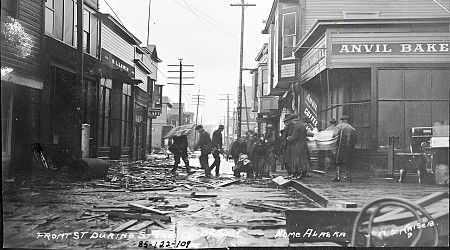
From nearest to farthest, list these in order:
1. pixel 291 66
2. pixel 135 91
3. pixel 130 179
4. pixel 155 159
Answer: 1. pixel 135 91
2. pixel 130 179
3. pixel 155 159
4. pixel 291 66

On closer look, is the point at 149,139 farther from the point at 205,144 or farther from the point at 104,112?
the point at 205,144

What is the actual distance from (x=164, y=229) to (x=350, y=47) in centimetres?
453

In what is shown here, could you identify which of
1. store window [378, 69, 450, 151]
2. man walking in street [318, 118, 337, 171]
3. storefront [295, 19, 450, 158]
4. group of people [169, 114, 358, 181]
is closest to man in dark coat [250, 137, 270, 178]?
group of people [169, 114, 358, 181]

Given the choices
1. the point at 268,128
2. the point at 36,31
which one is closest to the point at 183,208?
the point at 36,31

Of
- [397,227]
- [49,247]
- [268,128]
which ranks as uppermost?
[268,128]

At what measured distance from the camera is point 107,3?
5605 mm

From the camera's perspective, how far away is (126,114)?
6.25m

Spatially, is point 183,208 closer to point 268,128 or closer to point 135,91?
point 135,91

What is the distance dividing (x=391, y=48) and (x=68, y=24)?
4927 mm

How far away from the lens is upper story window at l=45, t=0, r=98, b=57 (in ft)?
19.9

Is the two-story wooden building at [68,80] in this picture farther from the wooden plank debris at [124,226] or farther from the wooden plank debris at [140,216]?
the wooden plank debris at [124,226]

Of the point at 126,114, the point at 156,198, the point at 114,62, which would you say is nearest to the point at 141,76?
the point at 114,62

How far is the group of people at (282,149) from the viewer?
242 inches

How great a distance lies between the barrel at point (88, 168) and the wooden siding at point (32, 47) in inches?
51.1
